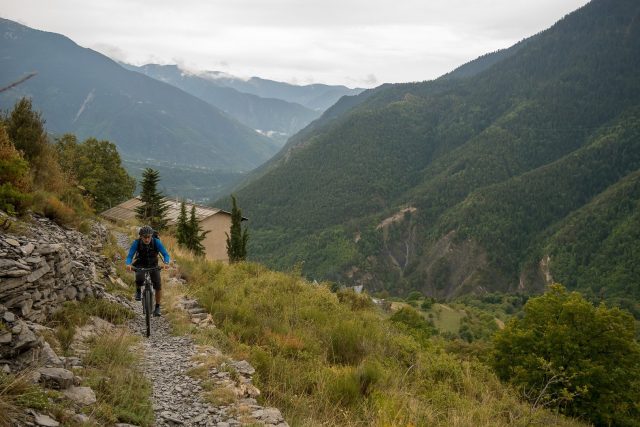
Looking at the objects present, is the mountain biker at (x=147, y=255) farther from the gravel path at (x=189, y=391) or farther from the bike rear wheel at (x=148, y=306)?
the gravel path at (x=189, y=391)

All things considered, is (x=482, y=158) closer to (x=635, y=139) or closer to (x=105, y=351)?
(x=635, y=139)

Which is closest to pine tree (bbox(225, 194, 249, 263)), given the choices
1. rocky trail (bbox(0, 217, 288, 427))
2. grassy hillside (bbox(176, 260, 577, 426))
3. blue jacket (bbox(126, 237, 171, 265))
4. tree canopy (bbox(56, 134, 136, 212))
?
tree canopy (bbox(56, 134, 136, 212))

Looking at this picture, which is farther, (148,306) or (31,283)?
(148,306)

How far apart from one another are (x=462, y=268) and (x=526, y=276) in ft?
66.1

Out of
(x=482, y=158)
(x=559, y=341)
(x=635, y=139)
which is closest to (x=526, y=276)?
(x=482, y=158)

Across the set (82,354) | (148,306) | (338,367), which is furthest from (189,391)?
(148,306)

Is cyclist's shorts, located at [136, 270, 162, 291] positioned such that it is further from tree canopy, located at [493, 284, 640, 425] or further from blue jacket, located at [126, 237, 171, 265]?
tree canopy, located at [493, 284, 640, 425]

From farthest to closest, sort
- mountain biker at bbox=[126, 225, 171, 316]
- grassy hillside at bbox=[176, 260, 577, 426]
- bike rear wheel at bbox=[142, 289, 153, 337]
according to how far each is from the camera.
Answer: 1. mountain biker at bbox=[126, 225, 171, 316]
2. bike rear wheel at bbox=[142, 289, 153, 337]
3. grassy hillside at bbox=[176, 260, 577, 426]

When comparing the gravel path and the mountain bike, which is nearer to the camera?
the gravel path

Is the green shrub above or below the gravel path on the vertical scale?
below

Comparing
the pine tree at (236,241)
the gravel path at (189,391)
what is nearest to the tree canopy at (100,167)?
the pine tree at (236,241)

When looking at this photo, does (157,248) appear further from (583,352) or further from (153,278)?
(583,352)

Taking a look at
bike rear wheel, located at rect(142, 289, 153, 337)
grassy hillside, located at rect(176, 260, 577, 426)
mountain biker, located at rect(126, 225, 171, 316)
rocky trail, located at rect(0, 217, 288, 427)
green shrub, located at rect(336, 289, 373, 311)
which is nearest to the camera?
rocky trail, located at rect(0, 217, 288, 427)

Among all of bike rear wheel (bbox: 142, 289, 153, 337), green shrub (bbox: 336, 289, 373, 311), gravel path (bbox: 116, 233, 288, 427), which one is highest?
bike rear wheel (bbox: 142, 289, 153, 337)
